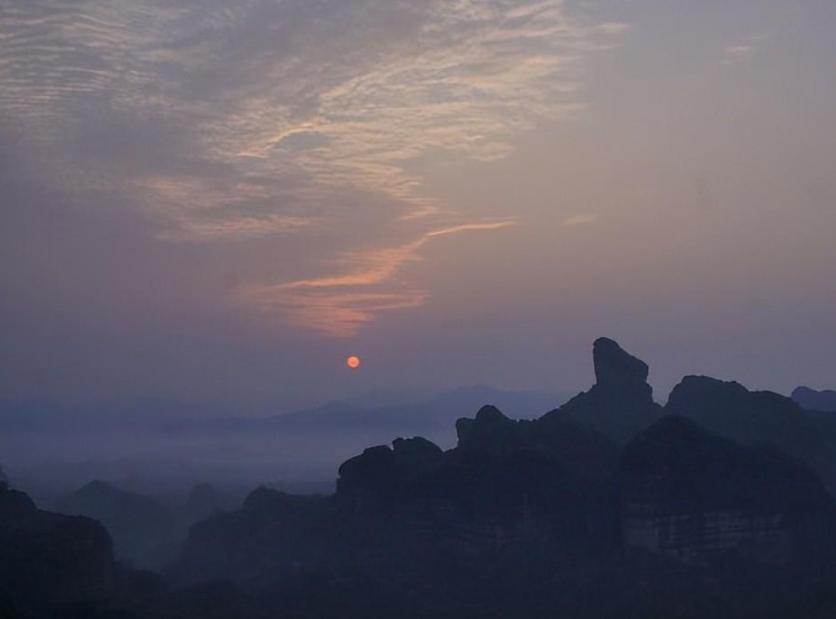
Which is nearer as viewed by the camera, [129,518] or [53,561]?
[53,561]

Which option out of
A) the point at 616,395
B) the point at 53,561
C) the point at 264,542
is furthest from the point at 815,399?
the point at 53,561

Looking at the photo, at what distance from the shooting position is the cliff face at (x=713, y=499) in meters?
84.0

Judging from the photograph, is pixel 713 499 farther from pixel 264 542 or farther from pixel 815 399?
pixel 815 399

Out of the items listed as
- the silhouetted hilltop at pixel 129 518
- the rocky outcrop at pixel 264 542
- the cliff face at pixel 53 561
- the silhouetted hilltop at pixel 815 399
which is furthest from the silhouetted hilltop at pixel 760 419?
the silhouetted hilltop at pixel 129 518

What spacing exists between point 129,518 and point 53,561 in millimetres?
96688

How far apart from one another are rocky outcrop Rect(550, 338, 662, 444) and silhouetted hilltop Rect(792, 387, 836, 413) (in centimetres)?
4346

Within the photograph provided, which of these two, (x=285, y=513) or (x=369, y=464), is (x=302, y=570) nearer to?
(x=369, y=464)

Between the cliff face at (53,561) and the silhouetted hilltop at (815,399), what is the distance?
117 meters

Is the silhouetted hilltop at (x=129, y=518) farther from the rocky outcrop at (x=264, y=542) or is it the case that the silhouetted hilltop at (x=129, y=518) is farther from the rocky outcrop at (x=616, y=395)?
the rocky outcrop at (x=616, y=395)

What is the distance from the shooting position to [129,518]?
16212 centimetres

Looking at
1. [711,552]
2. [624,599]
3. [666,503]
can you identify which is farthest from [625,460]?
[624,599]

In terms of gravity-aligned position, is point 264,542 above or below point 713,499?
below

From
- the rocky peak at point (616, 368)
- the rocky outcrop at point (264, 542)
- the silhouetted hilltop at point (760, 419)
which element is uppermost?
the rocky peak at point (616, 368)

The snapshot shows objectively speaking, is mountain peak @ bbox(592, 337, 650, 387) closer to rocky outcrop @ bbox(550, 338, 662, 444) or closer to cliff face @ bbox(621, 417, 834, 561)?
rocky outcrop @ bbox(550, 338, 662, 444)
